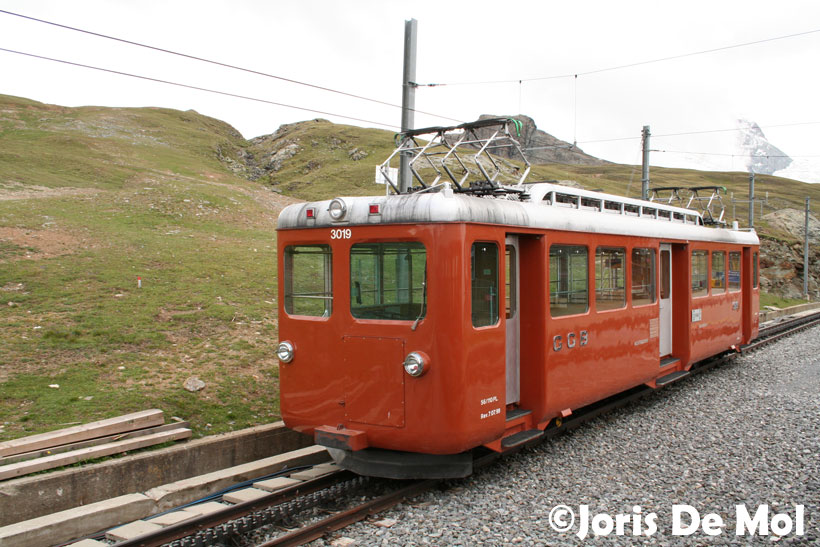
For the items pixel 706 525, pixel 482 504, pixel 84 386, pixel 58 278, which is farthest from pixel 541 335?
pixel 58 278

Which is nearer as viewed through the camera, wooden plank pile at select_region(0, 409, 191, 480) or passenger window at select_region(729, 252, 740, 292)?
wooden plank pile at select_region(0, 409, 191, 480)

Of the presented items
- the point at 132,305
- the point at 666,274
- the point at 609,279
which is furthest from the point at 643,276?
the point at 132,305

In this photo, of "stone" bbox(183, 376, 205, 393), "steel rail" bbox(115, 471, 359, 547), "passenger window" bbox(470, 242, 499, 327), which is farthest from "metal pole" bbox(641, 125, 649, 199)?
"steel rail" bbox(115, 471, 359, 547)

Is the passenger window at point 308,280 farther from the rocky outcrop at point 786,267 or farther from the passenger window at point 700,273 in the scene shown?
the rocky outcrop at point 786,267

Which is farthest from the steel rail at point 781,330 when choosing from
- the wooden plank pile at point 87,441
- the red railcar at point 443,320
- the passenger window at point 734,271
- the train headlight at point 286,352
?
the wooden plank pile at point 87,441

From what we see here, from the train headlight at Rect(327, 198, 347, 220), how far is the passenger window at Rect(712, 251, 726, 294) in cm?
846

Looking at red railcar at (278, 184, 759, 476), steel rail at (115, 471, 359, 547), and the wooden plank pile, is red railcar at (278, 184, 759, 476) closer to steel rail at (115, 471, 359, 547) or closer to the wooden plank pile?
steel rail at (115, 471, 359, 547)

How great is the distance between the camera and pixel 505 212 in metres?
6.54

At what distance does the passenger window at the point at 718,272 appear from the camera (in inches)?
476

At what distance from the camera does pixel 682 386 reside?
11633mm

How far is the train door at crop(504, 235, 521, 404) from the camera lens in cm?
691

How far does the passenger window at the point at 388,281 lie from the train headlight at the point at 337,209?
1.21ft

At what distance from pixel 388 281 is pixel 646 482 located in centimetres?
335

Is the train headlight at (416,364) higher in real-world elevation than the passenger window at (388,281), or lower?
lower
